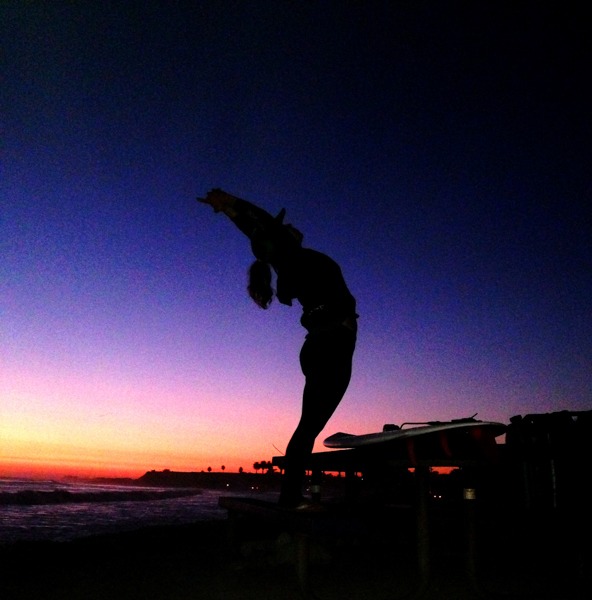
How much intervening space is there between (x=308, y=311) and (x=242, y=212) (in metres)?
0.90

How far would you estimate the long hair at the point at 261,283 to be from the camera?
3.81 metres

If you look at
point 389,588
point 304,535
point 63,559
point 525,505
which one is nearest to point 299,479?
point 304,535

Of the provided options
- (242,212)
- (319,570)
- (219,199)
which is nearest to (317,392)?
(242,212)

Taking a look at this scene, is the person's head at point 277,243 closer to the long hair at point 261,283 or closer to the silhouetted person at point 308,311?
the silhouetted person at point 308,311

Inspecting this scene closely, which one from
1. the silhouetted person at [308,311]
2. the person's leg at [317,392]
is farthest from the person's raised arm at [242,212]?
the person's leg at [317,392]

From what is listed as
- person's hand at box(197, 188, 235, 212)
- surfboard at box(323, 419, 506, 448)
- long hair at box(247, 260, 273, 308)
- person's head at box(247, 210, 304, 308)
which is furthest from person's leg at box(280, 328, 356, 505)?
person's hand at box(197, 188, 235, 212)

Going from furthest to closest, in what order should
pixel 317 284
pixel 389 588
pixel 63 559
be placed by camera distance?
pixel 63 559, pixel 389 588, pixel 317 284

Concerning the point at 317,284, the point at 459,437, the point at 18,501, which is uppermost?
the point at 317,284

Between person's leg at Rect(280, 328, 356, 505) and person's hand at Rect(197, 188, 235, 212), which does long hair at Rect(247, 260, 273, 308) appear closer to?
person's hand at Rect(197, 188, 235, 212)

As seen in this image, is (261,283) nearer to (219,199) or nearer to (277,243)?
(277,243)

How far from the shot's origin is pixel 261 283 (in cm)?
382

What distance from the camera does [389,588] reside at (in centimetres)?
382

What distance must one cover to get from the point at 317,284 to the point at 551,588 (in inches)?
125

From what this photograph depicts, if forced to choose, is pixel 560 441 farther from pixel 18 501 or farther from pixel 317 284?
pixel 18 501
